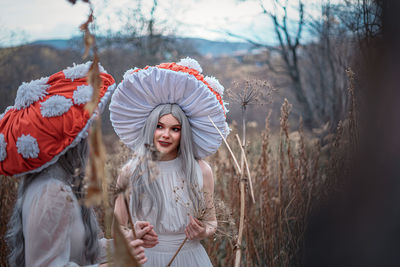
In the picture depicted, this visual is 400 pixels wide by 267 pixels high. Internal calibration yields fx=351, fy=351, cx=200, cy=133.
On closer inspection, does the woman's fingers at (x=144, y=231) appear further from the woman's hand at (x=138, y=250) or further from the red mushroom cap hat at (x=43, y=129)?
the red mushroom cap hat at (x=43, y=129)

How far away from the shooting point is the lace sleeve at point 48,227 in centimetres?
118

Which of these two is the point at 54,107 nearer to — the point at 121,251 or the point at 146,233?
the point at 146,233

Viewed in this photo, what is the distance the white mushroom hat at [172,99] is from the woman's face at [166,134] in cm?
11

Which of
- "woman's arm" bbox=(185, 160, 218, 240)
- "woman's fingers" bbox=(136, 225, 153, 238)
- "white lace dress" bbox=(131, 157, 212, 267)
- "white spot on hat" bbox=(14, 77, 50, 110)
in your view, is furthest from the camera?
"white lace dress" bbox=(131, 157, 212, 267)

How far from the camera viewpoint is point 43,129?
124cm

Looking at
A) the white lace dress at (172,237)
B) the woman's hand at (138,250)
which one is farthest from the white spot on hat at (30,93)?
the white lace dress at (172,237)

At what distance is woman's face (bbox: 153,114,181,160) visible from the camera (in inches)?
77.9

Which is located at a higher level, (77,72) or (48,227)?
(77,72)

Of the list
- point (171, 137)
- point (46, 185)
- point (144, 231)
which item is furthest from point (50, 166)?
point (171, 137)

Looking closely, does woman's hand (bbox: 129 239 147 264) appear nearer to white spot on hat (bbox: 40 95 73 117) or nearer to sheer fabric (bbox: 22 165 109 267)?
sheer fabric (bbox: 22 165 109 267)

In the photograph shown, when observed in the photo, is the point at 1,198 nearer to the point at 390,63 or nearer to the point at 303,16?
the point at 390,63

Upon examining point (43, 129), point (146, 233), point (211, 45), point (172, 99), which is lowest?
point (146, 233)

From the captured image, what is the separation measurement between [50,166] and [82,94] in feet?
0.98

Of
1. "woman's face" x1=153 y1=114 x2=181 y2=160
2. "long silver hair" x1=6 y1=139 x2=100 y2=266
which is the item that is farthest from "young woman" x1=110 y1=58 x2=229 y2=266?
"long silver hair" x1=6 y1=139 x2=100 y2=266
